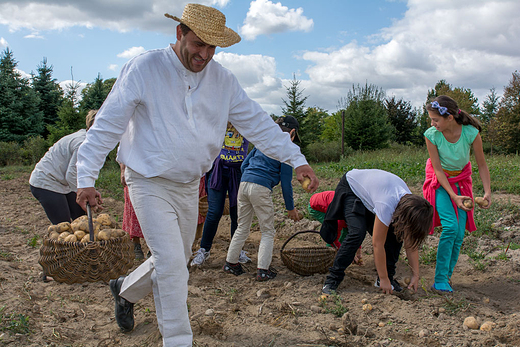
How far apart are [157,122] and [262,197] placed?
6.25 ft

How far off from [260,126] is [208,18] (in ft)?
2.49

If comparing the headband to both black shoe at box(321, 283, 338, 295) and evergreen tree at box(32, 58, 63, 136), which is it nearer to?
black shoe at box(321, 283, 338, 295)

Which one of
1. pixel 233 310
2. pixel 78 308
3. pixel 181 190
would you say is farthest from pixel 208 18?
pixel 78 308

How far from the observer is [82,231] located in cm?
353

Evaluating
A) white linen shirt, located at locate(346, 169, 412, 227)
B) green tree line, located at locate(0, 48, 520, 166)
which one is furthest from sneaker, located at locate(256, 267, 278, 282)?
green tree line, located at locate(0, 48, 520, 166)

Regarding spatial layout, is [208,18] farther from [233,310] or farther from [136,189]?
[233,310]

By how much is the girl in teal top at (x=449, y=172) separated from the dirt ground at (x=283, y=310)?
396 millimetres

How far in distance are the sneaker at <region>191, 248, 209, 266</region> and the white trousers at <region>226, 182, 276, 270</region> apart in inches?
14.1

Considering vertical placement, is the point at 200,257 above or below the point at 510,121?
below

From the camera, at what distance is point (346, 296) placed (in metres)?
3.58

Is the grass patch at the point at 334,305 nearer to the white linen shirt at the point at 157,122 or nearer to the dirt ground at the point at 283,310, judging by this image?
the dirt ground at the point at 283,310

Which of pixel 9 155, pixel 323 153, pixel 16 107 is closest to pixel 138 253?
pixel 9 155

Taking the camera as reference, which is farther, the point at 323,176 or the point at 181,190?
the point at 323,176

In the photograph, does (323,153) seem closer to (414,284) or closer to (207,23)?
(414,284)
